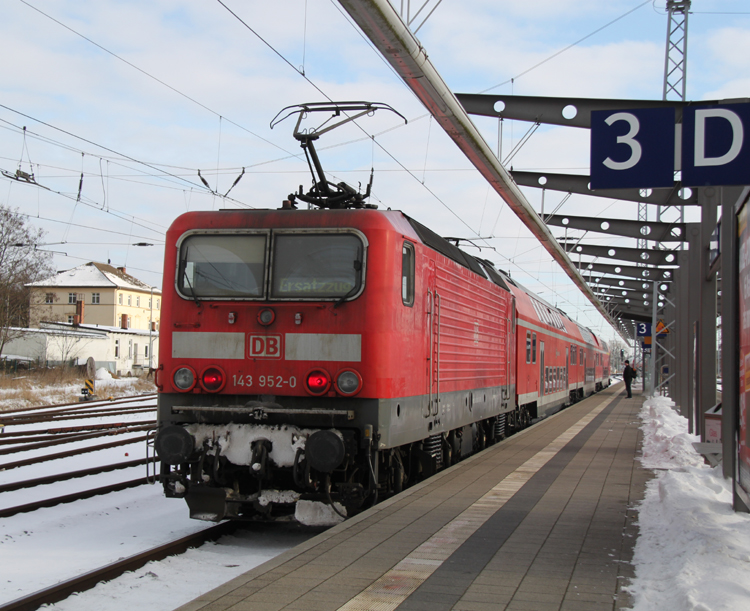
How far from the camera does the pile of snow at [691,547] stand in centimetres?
443

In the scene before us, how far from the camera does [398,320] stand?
731 centimetres

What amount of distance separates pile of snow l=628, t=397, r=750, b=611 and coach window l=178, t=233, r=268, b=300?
13.8 ft

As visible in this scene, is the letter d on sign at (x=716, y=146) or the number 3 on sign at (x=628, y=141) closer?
the letter d on sign at (x=716, y=146)

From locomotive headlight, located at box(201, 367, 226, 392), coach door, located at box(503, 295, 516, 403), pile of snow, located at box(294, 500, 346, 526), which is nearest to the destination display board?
pile of snow, located at box(294, 500, 346, 526)

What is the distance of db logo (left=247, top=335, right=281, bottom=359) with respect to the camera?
7.18 meters

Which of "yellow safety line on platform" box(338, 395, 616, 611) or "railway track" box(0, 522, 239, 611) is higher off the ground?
"yellow safety line on platform" box(338, 395, 616, 611)

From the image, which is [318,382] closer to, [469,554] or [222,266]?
[222,266]

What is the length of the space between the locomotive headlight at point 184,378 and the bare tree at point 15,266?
115 feet

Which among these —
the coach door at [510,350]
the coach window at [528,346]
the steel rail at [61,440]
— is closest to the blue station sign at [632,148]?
the coach door at [510,350]

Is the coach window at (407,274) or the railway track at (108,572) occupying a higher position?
the coach window at (407,274)

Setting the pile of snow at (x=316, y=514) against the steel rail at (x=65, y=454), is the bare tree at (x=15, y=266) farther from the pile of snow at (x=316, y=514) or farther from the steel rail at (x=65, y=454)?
the pile of snow at (x=316, y=514)

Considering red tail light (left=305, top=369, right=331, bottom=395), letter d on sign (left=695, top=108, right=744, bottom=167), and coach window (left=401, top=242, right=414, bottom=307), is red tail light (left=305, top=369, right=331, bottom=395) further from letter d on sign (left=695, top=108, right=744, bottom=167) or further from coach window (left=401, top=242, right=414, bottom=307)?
letter d on sign (left=695, top=108, right=744, bottom=167)

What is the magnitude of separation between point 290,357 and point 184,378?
110 cm

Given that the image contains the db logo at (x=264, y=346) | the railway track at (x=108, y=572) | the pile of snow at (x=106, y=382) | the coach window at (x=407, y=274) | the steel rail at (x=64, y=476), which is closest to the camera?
the railway track at (x=108, y=572)
